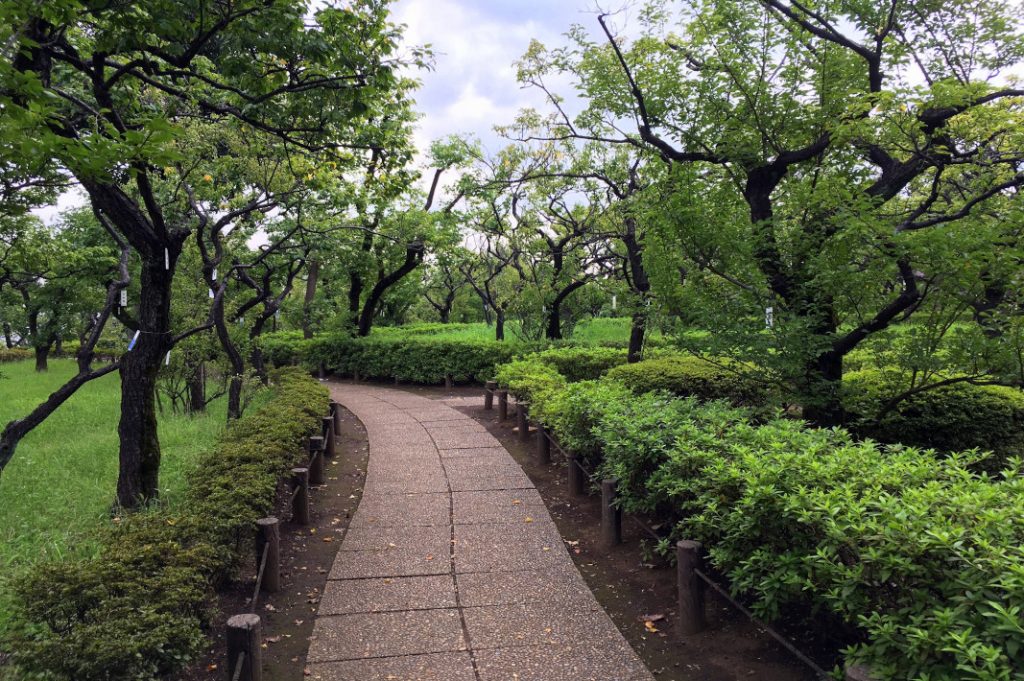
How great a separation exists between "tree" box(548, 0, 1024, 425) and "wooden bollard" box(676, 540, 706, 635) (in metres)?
2.65

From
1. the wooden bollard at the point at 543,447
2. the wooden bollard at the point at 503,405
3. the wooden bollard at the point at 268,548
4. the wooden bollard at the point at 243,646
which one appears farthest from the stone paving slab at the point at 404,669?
the wooden bollard at the point at 503,405

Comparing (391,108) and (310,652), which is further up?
(391,108)

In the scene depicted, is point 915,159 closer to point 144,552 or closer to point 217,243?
point 144,552

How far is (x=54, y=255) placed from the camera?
1335 centimetres

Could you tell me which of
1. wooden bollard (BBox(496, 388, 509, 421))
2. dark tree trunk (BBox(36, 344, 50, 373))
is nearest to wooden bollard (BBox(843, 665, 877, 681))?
wooden bollard (BBox(496, 388, 509, 421))

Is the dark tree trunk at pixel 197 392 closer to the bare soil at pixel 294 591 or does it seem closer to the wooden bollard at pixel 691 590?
the bare soil at pixel 294 591

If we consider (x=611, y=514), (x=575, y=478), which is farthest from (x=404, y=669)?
(x=575, y=478)

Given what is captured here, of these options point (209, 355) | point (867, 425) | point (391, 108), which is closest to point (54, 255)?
point (209, 355)

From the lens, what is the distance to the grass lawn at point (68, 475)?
490cm

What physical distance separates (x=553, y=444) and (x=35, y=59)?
5825mm

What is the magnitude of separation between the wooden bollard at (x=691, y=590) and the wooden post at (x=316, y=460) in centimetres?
446

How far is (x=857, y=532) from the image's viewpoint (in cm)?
273

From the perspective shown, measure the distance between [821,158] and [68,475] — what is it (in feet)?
29.0

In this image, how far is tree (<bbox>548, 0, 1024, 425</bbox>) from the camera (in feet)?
17.9
